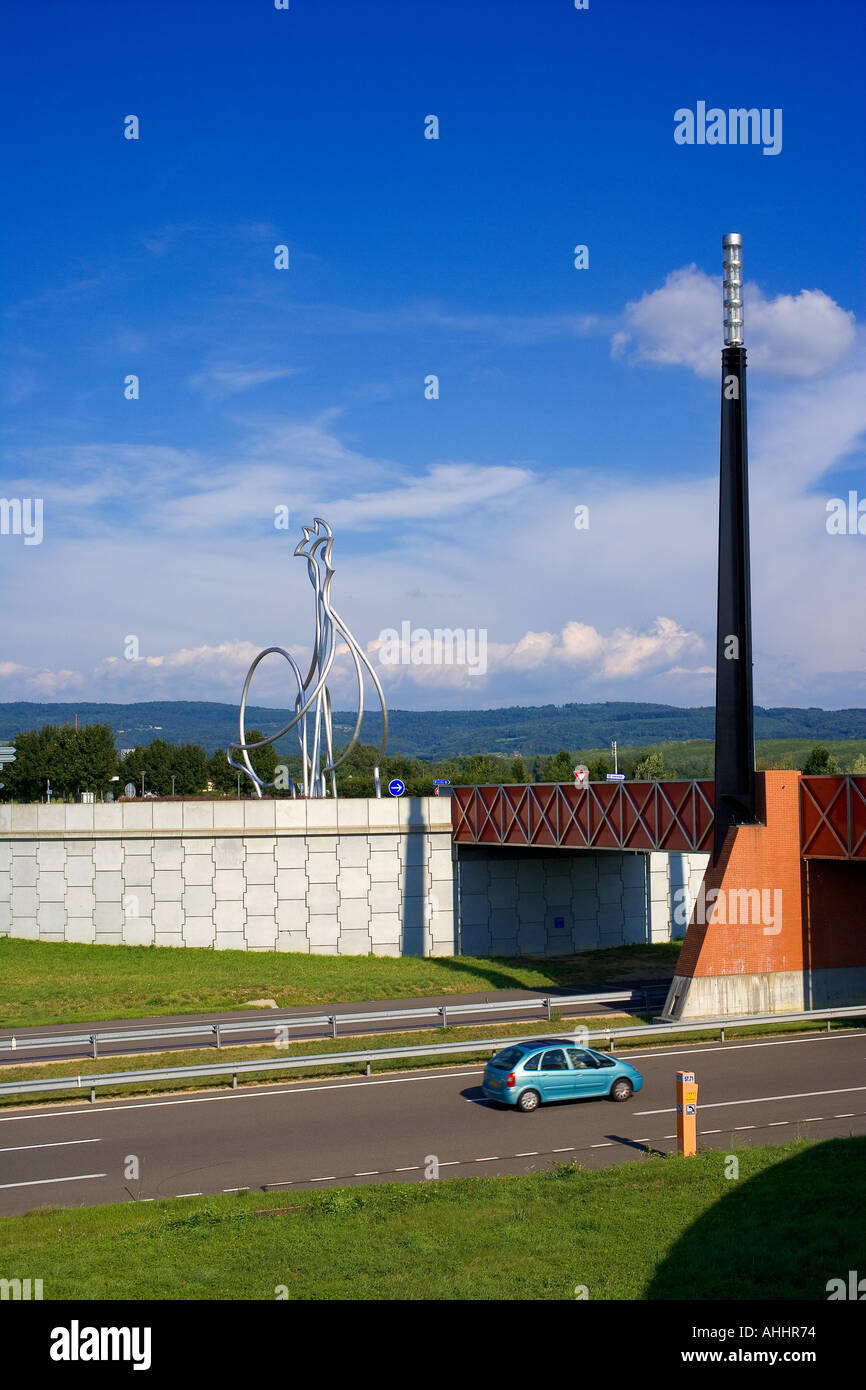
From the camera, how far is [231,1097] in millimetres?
26719

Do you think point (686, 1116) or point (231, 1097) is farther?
point (231, 1097)

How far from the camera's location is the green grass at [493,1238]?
12.6m

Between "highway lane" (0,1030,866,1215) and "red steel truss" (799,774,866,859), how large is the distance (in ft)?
23.2

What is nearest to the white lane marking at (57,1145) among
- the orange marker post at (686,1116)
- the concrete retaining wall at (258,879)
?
the orange marker post at (686,1116)

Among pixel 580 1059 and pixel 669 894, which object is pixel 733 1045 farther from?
pixel 669 894

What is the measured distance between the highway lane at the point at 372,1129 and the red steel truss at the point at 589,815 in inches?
435

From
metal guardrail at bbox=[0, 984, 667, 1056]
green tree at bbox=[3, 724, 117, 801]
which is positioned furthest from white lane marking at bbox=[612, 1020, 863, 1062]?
green tree at bbox=[3, 724, 117, 801]

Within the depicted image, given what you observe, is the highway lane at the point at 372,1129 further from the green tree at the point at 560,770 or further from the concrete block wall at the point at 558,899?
the green tree at the point at 560,770

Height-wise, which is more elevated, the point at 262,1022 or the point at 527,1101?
the point at 527,1101

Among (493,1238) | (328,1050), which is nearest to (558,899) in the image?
(328,1050)

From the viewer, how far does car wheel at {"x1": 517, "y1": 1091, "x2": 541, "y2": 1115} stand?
79.7ft

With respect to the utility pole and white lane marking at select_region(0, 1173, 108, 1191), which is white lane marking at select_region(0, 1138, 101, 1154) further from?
the utility pole

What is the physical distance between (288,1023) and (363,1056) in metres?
2.20
